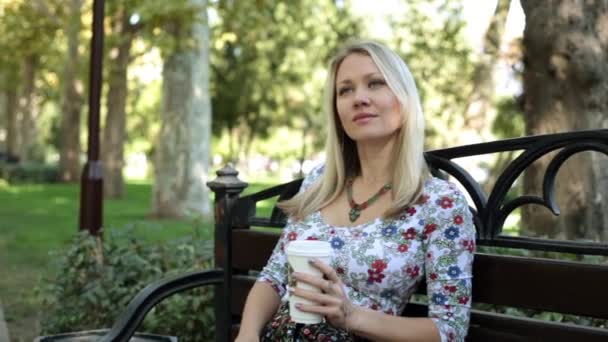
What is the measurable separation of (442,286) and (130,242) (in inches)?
141

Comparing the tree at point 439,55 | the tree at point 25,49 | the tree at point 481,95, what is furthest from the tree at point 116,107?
the tree at point 481,95

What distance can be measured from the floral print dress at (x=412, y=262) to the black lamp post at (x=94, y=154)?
154 inches

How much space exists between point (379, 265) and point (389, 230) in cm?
12

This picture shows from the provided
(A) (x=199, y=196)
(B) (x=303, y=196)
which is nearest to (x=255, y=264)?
(B) (x=303, y=196)

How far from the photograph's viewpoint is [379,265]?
272 centimetres

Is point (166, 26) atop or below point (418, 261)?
atop

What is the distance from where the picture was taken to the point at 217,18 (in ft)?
66.9

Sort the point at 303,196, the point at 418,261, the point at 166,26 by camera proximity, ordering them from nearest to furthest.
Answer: the point at 418,261 < the point at 303,196 < the point at 166,26

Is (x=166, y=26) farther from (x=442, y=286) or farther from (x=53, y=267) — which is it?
(x=442, y=286)

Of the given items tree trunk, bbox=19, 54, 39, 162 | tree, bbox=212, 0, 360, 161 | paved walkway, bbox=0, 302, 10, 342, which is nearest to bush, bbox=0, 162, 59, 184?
tree trunk, bbox=19, 54, 39, 162

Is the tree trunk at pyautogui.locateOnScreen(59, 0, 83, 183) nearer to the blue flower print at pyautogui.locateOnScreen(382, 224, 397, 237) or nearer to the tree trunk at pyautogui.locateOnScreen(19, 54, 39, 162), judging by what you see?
the tree trunk at pyautogui.locateOnScreen(19, 54, 39, 162)

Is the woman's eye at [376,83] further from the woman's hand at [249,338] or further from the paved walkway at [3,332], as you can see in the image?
the paved walkway at [3,332]

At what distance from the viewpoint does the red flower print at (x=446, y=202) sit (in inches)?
106

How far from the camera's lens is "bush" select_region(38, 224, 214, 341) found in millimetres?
5129
